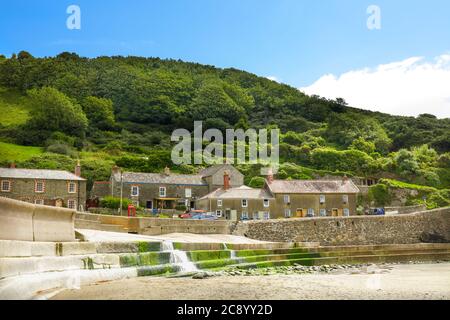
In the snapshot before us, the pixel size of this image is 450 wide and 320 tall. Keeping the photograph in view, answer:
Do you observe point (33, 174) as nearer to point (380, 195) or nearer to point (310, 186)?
point (310, 186)

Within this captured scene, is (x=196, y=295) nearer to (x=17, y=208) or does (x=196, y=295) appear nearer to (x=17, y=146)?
(x=17, y=208)

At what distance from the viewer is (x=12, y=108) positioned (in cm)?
10550

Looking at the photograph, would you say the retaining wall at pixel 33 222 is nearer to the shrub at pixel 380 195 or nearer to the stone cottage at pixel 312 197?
the stone cottage at pixel 312 197

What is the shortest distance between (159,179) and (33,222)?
1736 inches

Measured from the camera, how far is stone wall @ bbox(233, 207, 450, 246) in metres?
38.3

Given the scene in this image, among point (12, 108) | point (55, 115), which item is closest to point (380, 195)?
point (55, 115)

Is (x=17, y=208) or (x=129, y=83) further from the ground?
(x=129, y=83)

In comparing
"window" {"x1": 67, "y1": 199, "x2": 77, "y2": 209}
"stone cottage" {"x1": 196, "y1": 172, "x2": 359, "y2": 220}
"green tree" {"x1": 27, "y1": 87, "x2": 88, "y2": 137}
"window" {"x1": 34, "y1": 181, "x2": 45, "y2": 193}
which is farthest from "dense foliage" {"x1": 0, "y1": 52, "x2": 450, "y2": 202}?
"window" {"x1": 34, "y1": 181, "x2": 45, "y2": 193}

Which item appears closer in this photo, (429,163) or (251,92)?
(429,163)

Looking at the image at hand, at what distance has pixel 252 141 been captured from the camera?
9244 centimetres

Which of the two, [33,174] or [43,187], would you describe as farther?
[33,174]

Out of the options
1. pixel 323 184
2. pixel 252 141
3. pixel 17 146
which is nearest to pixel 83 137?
pixel 17 146
